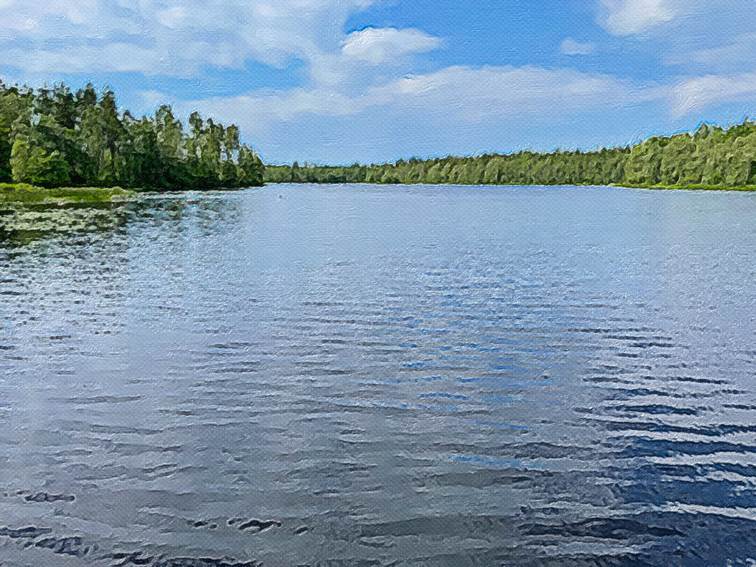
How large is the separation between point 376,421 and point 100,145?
129190mm

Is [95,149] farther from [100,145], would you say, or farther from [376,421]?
[376,421]

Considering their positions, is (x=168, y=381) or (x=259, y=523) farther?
(x=168, y=381)

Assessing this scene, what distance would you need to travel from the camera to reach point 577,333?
22125 millimetres

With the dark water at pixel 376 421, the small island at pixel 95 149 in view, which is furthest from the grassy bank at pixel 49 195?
the dark water at pixel 376 421

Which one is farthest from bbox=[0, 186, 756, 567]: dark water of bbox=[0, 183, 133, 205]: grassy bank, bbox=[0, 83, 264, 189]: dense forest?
bbox=[0, 83, 264, 189]: dense forest

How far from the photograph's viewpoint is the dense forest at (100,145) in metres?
108

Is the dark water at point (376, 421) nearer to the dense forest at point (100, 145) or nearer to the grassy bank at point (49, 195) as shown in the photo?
the grassy bank at point (49, 195)

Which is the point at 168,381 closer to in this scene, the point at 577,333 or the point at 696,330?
the point at 577,333

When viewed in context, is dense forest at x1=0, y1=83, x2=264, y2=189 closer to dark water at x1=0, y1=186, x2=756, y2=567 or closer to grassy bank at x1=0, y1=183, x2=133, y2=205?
grassy bank at x1=0, y1=183, x2=133, y2=205

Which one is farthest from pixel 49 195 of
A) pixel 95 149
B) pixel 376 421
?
pixel 376 421

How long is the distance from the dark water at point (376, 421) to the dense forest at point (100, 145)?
280ft

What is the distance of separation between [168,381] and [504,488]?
29.4ft

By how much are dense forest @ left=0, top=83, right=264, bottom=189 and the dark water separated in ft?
280

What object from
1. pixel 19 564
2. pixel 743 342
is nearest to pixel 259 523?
pixel 19 564
